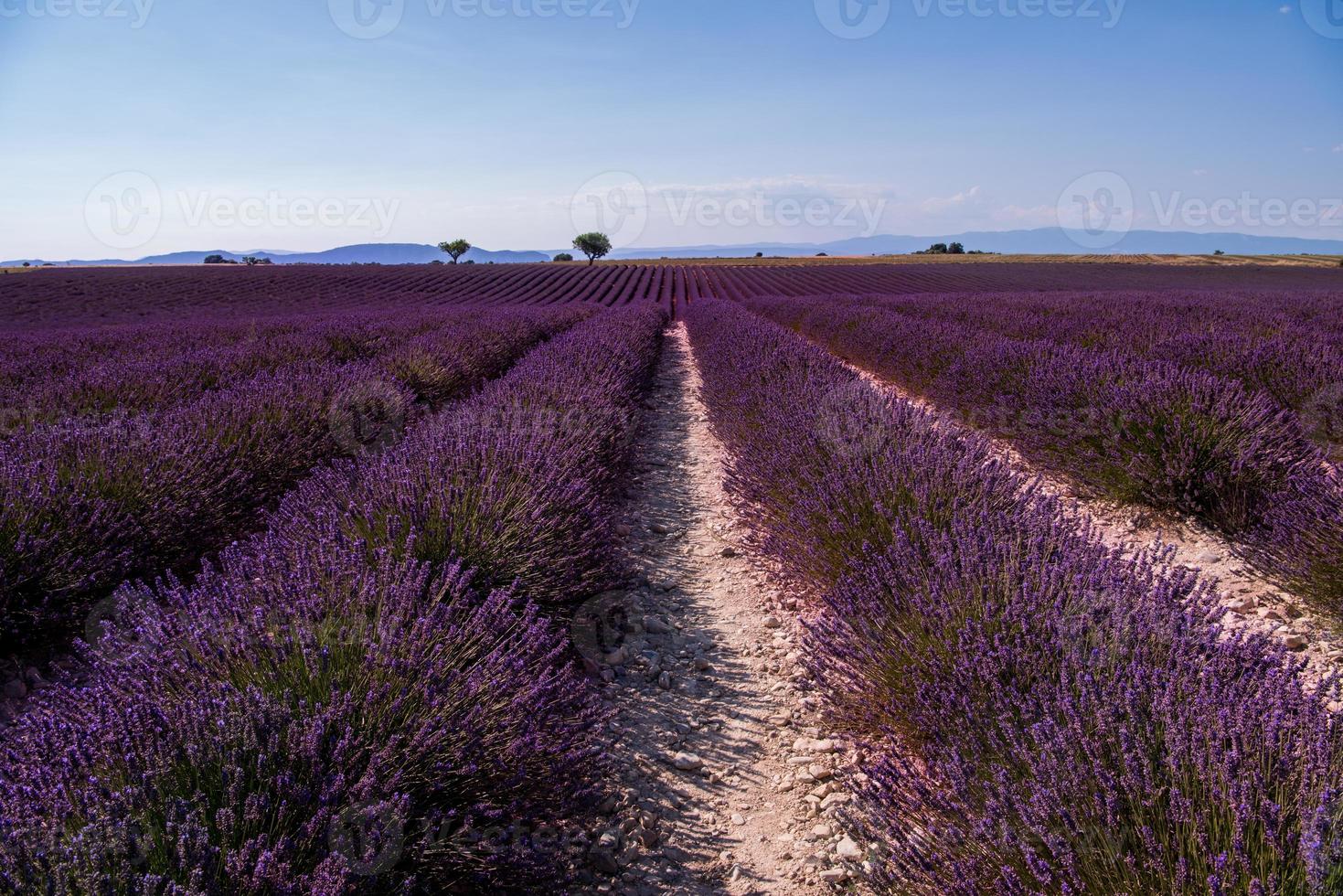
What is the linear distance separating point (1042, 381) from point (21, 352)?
10301 mm

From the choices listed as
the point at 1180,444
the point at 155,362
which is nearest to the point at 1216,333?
the point at 1180,444

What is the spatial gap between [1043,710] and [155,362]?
7647mm

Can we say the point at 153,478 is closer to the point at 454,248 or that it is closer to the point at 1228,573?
the point at 1228,573

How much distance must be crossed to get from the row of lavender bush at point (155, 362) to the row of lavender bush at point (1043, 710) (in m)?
4.57

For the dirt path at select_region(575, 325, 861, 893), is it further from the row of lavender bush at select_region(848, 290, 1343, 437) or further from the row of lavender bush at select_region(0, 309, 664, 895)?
the row of lavender bush at select_region(848, 290, 1343, 437)

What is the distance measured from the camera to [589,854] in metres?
1.69

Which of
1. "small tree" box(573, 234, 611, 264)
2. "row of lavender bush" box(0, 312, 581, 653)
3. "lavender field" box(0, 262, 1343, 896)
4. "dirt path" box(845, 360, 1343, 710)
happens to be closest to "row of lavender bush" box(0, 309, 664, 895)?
"lavender field" box(0, 262, 1343, 896)

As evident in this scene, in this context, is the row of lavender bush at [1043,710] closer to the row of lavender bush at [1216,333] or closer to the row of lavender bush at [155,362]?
the row of lavender bush at [1216,333]

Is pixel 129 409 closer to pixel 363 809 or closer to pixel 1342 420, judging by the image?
pixel 363 809

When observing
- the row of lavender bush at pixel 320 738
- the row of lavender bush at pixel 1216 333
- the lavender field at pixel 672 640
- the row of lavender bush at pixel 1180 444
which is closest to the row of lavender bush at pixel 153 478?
the lavender field at pixel 672 640

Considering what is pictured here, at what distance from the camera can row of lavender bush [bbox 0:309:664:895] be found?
108cm

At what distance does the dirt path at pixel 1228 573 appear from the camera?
2475mm

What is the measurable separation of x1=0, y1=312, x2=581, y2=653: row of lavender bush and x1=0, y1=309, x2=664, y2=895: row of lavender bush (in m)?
0.47

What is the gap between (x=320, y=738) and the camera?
4.25 ft
